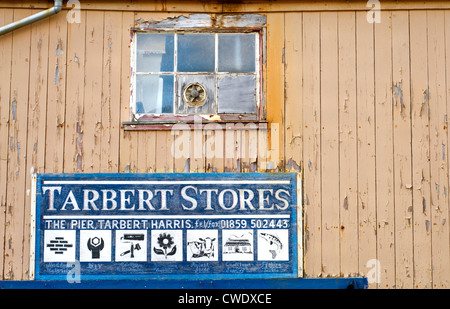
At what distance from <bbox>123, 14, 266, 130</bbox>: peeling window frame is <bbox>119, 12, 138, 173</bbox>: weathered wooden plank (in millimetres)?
40

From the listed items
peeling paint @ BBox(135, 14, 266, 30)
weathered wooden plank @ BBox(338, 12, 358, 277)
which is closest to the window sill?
weathered wooden plank @ BBox(338, 12, 358, 277)

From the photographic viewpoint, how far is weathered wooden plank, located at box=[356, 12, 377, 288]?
431cm

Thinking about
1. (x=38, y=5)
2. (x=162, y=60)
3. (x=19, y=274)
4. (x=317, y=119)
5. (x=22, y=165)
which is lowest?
(x=19, y=274)

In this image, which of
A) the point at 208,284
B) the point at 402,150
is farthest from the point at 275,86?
the point at 208,284

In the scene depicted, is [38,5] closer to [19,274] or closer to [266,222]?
[19,274]

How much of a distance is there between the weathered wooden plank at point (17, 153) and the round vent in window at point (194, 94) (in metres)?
1.57

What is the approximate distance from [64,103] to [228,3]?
1.91m

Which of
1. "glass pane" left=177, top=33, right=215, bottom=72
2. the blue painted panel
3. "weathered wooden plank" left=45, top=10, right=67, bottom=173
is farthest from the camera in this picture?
"glass pane" left=177, top=33, right=215, bottom=72

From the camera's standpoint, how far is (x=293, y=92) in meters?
4.42

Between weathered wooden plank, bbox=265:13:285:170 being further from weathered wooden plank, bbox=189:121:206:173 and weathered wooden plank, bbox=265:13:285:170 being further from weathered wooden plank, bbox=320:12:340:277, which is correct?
weathered wooden plank, bbox=189:121:206:173

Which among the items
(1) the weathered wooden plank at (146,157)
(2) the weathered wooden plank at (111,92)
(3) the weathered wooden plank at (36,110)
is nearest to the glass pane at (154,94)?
(2) the weathered wooden plank at (111,92)

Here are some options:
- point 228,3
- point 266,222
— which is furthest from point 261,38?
point 266,222

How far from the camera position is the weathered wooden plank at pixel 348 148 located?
4316 mm
